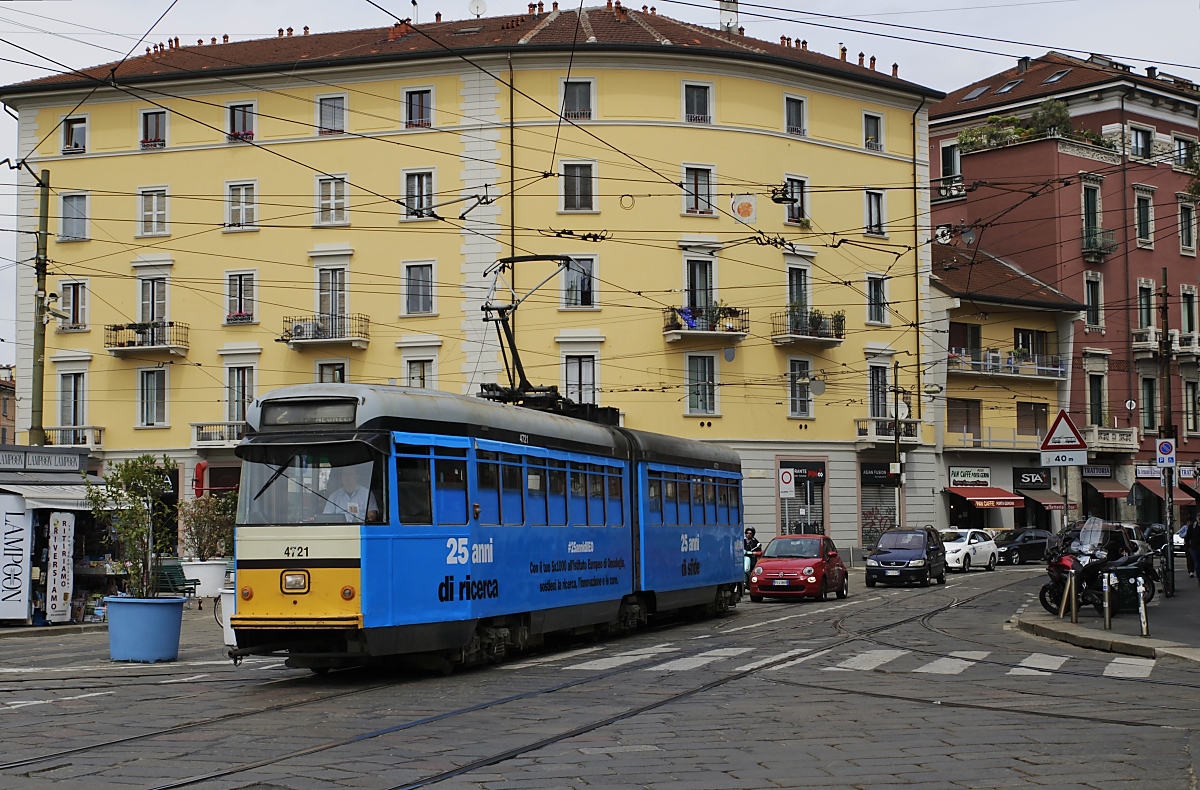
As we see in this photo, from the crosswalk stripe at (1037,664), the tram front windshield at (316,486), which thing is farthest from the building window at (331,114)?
the crosswalk stripe at (1037,664)

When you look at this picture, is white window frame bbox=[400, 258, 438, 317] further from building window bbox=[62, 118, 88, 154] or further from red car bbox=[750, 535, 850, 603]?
red car bbox=[750, 535, 850, 603]

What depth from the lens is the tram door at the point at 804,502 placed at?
4969 centimetres

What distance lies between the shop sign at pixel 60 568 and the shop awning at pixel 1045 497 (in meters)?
41.6

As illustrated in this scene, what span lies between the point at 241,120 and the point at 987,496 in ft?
97.4

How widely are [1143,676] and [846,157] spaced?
38.0 meters

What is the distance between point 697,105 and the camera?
48594 millimetres

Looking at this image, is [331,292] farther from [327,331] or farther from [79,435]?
[79,435]

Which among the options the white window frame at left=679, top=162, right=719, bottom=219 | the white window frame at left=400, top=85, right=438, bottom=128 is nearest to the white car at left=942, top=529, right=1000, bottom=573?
the white window frame at left=679, top=162, right=719, bottom=219

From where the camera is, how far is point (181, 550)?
43.1m

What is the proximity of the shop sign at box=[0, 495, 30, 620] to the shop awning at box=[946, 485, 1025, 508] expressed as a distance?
125 ft

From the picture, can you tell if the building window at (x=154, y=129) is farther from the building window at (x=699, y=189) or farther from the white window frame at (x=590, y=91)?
the building window at (x=699, y=189)

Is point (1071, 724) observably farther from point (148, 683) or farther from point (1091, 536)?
point (1091, 536)

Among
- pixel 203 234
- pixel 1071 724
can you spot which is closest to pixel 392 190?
pixel 203 234

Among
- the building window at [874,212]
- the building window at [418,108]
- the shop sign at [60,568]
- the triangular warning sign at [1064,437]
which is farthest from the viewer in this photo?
the building window at [874,212]
